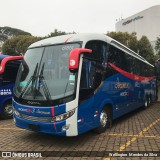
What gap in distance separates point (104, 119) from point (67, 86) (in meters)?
2.40

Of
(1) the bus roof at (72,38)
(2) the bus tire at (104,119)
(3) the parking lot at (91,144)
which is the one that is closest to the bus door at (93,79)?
(1) the bus roof at (72,38)

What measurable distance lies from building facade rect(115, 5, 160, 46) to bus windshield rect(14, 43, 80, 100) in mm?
55999

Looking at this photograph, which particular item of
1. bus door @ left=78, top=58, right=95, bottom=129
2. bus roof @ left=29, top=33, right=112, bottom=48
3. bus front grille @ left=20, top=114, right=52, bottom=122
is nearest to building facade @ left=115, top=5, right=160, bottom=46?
bus roof @ left=29, top=33, right=112, bottom=48

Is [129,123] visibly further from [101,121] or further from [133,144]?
[133,144]

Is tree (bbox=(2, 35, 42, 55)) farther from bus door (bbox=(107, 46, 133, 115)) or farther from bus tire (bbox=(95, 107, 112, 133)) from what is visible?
bus tire (bbox=(95, 107, 112, 133))

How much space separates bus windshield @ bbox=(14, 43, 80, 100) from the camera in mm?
6570

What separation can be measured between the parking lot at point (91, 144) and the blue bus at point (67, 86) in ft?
1.51

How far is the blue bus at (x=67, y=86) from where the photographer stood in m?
6.45

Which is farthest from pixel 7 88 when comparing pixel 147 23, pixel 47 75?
pixel 147 23

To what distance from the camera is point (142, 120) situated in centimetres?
1084

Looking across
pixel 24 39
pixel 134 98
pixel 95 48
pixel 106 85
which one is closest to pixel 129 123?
pixel 134 98

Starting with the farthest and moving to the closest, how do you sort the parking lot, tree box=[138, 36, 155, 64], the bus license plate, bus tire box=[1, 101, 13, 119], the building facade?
the building facade
tree box=[138, 36, 155, 64]
bus tire box=[1, 101, 13, 119]
the bus license plate
the parking lot

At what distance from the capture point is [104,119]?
328 inches

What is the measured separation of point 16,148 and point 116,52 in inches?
192
